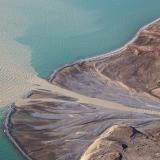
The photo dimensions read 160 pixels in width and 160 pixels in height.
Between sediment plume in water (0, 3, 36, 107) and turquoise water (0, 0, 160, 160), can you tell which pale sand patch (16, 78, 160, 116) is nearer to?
sediment plume in water (0, 3, 36, 107)

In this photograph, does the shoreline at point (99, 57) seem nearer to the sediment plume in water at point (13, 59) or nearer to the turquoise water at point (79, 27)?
the turquoise water at point (79, 27)

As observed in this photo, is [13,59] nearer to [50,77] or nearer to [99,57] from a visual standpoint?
[50,77]

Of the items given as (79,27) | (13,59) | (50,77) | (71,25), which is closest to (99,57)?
(50,77)

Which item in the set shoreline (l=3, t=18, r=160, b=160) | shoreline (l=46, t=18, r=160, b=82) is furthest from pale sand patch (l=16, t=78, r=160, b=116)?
shoreline (l=46, t=18, r=160, b=82)

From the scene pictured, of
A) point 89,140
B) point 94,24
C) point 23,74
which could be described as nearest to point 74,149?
point 89,140

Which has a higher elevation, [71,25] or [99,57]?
[71,25]

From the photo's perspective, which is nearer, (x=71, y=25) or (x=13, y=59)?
(x=13, y=59)

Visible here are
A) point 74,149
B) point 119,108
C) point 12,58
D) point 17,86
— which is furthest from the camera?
point 12,58

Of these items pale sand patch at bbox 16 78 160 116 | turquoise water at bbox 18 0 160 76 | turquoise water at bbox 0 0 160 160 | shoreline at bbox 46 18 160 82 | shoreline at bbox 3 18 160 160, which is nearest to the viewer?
shoreline at bbox 3 18 160 160

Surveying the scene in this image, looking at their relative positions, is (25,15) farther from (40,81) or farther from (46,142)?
(46,142)
